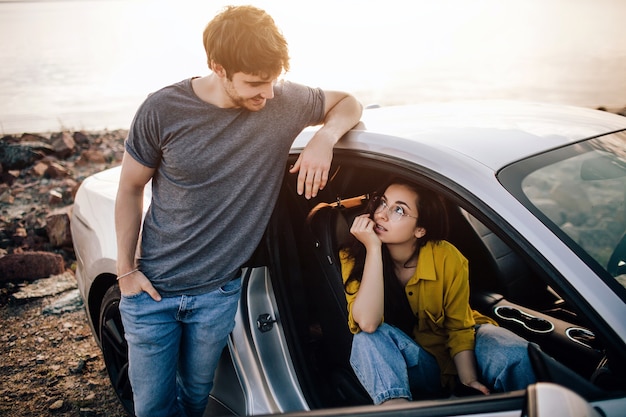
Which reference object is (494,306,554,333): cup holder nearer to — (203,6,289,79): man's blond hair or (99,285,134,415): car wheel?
(203,6,289,79): man's blond hair

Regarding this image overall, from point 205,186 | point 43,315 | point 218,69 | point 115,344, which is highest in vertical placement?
point 218,69

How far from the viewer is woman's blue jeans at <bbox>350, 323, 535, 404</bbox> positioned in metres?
1.64

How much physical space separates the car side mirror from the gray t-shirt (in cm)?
113

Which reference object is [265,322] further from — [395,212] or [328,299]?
[395,212]

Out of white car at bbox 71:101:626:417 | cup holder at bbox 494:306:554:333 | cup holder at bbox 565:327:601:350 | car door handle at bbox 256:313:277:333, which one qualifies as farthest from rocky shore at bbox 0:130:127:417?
cup holder at bbox 565:327:601:350

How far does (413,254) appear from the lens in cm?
194

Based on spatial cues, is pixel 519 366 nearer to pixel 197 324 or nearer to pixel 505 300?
pixel 505 300

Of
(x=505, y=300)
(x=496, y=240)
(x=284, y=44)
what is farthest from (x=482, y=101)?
(x=284, y=44)

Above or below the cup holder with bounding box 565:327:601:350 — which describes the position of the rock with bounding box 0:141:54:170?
below

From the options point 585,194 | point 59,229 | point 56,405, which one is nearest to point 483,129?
point 585,194

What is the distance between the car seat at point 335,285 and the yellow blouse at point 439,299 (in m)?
0.08

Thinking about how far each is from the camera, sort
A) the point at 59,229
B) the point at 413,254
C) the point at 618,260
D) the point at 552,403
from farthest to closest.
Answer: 1. the point at 59,229
2. the point at 413,254
3. the point at 618,260
4. the point at 552,403

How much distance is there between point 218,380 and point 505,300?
1377 millimetres

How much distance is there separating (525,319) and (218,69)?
1.66 m
